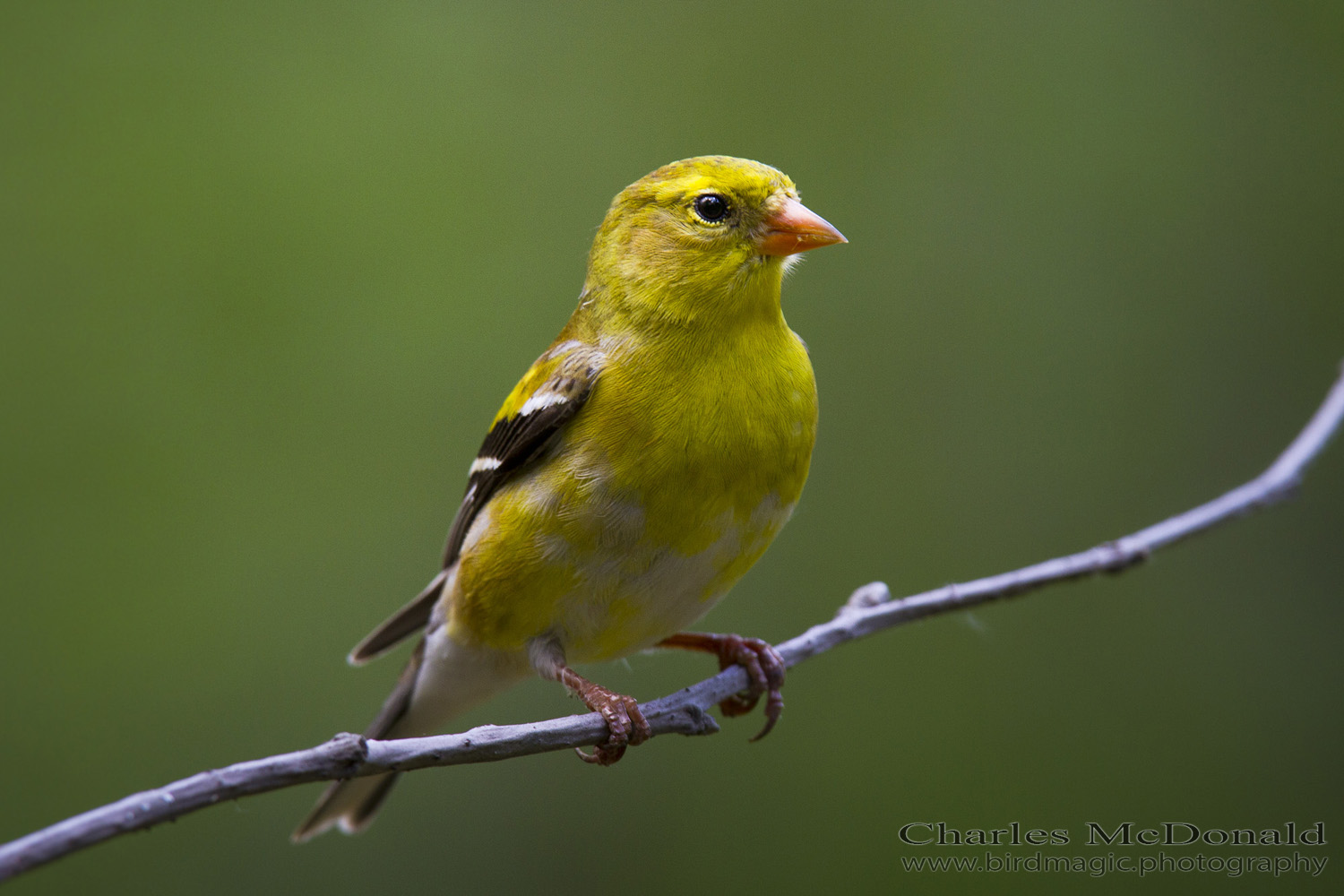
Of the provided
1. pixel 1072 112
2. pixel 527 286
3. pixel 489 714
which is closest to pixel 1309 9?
pixel 1072 112

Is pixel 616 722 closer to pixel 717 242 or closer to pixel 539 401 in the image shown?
pixel 539 401

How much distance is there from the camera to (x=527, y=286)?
14.6 feet

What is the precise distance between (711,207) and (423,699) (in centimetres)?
169

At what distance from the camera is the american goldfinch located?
2309 millimetres

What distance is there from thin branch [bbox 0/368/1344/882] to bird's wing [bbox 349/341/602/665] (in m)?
0.71

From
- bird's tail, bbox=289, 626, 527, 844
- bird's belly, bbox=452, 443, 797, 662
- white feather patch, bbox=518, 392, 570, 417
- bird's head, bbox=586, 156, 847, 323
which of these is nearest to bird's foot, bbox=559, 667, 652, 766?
bird's belly, bbox=452, 443, 797, 662

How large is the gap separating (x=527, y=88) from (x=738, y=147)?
99cm

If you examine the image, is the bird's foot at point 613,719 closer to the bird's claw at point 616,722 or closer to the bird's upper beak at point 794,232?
the bird's claw at point 616,722

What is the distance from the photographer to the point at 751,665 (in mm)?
2814

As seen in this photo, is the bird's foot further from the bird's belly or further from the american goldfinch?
the bird's belly

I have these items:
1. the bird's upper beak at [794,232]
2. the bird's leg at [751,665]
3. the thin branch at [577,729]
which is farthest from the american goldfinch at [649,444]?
the thin branch at [577,729]

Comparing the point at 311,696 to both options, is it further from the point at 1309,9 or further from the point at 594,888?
the point at 1309,9

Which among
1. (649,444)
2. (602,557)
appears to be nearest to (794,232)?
(649,444)

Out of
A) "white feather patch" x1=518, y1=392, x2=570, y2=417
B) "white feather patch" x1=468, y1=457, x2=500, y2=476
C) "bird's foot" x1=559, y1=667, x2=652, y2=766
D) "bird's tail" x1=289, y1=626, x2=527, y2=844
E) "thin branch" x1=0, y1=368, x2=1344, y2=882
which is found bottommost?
"bird's tail" x1=289, y1=626, x2=527, y2=844
